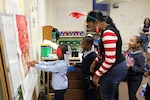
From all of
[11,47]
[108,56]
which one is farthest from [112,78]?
[11,47]

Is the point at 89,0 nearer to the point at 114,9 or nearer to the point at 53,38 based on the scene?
the point at 114,9

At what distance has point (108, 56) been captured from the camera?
1.90 m

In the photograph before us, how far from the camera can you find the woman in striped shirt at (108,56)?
189 centimetres

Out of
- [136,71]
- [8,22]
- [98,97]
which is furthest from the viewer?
[98,97]

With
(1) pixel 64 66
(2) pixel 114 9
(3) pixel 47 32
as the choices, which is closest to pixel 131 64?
(1) pixel 64 66

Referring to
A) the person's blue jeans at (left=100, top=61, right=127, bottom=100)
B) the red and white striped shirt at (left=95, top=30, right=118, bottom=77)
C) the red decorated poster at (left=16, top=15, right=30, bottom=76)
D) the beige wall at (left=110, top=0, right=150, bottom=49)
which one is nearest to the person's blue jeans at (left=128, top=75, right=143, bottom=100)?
the person's blue jeans at (left=100, top=61, right=127, bottom=100)

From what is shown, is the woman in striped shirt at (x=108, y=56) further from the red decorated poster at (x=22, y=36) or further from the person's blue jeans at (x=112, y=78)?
the red decorated poster at (x=22, y=36)

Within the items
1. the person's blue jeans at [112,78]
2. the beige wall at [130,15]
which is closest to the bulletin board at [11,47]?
the person's blue jeans at [112,78]

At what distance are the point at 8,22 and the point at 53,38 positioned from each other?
323 cm

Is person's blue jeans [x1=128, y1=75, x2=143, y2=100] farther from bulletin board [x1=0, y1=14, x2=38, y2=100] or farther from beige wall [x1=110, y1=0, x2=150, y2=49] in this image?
beige wall [x1=110, y1=0, x2=150, y2=49]

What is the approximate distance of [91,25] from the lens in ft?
6.73

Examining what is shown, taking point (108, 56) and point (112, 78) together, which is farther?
point (112, 78)

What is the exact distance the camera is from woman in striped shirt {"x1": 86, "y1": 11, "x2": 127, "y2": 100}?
189 cm

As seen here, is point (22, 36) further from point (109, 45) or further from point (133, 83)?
point (133, 83)
